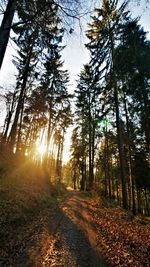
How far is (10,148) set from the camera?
1246 cm

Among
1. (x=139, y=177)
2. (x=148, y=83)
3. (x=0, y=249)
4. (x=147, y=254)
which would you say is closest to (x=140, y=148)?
(x=139, y=177)

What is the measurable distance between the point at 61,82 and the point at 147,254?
16.8m

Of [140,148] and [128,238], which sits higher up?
[140,148]

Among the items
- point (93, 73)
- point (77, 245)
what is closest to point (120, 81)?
point (93, 73)

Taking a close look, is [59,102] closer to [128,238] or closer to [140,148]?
[140,148]

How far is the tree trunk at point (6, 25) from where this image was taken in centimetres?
479

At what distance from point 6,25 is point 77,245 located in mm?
7430

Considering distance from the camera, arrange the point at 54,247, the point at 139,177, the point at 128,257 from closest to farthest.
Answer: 1. the point at 128,257
2. the point at 54,247
3. the point at 139,177

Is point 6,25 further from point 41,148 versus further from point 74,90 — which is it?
point 41,148

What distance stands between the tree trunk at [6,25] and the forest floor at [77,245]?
5777 mm

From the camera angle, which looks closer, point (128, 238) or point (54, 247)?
point (54, 247)

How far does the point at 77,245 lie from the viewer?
16.0 feet

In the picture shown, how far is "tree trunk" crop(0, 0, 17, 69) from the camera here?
188 inches

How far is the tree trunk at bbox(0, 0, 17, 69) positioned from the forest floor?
5.78 m
